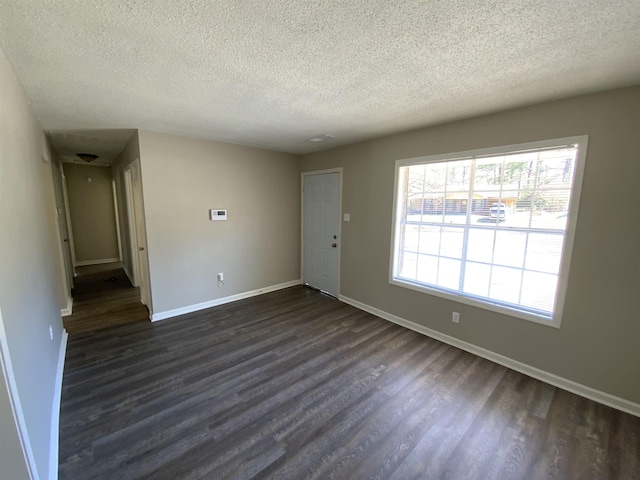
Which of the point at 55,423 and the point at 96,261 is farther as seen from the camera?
the point at 96,261

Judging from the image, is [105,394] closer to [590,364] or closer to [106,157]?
[590,364]

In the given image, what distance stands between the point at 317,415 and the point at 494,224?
93.6 inches

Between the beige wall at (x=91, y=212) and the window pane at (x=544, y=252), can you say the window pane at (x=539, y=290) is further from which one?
the beige wall at (x=91, y=212)

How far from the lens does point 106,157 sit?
5.03 m

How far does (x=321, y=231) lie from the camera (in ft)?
14.6

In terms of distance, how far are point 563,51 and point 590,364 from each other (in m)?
2.35

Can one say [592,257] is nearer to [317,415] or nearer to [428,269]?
[428,269]

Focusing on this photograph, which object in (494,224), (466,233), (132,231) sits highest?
(494,224)

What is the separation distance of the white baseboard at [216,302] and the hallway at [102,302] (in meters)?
0.22

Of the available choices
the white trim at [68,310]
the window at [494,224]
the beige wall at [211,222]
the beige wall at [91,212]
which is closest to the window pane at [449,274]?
the window at [494,224]

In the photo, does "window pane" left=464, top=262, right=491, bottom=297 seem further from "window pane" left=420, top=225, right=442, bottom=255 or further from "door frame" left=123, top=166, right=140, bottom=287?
"door frame" left=123, top=166, right=140, bottom=287

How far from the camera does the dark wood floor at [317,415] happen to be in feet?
5.10

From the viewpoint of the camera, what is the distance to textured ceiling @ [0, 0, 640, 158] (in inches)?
45.6

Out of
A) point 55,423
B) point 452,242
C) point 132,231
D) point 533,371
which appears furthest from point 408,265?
point 132,231
